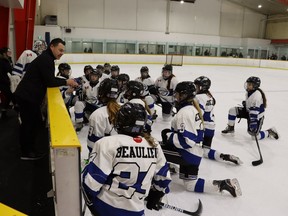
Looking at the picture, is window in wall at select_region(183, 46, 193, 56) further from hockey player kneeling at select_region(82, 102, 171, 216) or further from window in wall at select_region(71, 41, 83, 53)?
hockey player kneeling at select_region(82, 102, 171, 216)

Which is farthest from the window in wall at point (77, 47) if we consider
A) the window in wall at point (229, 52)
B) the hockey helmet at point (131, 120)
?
the hockey helmet at point (131, 120)

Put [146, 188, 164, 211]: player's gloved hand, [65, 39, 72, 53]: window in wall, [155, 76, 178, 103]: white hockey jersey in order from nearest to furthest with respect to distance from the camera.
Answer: [146, 188, 164, 211]: player's gloved hand
[155, 76, 178, 103]: white hockey jersey
[65, 39, 72, 53]: window in wall

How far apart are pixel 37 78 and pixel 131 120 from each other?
6.26 feet

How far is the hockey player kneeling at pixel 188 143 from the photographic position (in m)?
2.53

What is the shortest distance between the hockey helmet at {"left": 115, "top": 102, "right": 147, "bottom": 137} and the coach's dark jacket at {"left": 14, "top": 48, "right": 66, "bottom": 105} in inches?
68.5

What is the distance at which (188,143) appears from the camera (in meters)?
2.55

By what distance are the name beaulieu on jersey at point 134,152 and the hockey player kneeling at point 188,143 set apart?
1.00m

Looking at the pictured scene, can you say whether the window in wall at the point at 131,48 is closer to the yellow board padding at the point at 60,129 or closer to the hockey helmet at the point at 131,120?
the yellow board padding at the point at 60,129

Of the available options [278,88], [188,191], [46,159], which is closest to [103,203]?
[188,191]

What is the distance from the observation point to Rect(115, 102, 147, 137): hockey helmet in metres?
1.53

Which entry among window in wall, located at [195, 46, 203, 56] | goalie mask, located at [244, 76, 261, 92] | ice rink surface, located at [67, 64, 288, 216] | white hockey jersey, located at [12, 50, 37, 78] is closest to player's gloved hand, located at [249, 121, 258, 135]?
ice rink surface, located at [67, 64, 288, 216]

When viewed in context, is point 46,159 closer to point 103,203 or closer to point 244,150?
point 103,203

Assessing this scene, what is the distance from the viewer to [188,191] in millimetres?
2838

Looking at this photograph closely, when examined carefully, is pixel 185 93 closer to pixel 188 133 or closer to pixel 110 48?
pixel 188 133
